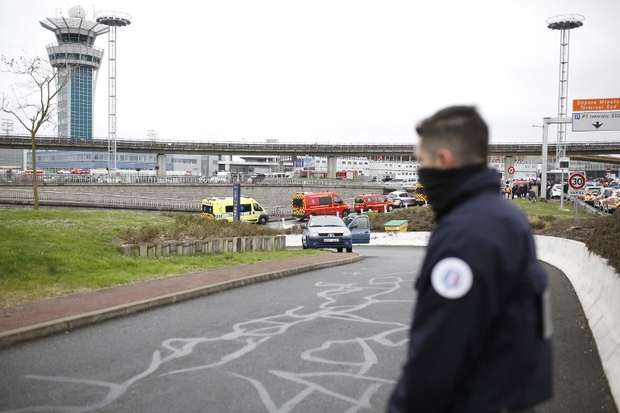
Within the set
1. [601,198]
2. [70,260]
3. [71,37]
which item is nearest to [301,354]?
[70,260]

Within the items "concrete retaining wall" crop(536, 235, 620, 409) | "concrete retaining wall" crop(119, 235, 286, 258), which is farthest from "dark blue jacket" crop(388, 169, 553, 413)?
"concrete retaining wall" crop(119, 235, 286, 258)

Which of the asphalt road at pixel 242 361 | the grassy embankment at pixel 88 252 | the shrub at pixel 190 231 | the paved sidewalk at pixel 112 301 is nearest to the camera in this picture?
the asphalt road at pixel 242 361

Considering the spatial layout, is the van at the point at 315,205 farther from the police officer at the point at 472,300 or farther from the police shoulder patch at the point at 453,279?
the police shoulder patch at the point at 453,279

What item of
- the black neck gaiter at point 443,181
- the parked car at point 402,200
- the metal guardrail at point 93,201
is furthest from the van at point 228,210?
the black neck gaiter at point 443,181

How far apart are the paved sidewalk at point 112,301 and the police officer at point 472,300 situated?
7251 millimetres

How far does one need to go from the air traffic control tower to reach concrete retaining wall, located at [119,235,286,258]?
4993 inches

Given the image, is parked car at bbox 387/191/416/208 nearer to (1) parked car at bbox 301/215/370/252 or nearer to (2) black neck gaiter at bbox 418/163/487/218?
(1) parked car at bbox 301/215/370/252

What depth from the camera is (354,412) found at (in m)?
5.52

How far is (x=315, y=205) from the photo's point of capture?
52.9m

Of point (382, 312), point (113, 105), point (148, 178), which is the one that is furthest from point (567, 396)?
point (113, 105)

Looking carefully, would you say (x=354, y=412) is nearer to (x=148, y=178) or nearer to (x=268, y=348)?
(x=268, y=348)

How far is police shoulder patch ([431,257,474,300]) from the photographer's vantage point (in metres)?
2.34

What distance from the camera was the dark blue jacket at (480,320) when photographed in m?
2.36

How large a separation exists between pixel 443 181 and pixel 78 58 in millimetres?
157624
